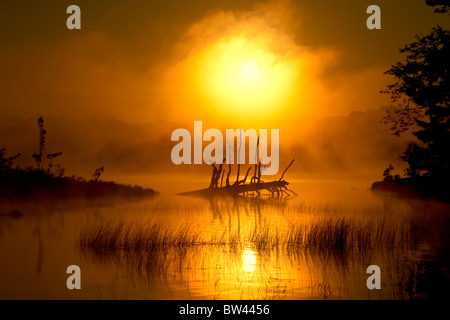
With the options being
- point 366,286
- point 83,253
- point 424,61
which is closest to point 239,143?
point 424,61

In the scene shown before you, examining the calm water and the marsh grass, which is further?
the marsh grass

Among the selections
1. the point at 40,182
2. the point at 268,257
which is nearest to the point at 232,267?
the point at 268,257

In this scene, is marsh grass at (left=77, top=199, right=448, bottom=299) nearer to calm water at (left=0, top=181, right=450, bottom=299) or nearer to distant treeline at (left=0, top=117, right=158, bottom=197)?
calm water at (left=0, top=181, right=450, bottom=299)

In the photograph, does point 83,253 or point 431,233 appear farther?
point 431,233

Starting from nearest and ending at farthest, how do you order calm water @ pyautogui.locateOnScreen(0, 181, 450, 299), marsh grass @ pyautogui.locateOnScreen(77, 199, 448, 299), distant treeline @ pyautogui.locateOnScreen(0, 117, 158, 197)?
calm water @ pyautogui.locateOnScreen(0, 181, 450, 299)
marsh grass @ pyautogui.locateOnScreen(77, 199, 448, 299)
distant treeline @ pyautogui.locateOnScreen(0, 117, 158, 197)

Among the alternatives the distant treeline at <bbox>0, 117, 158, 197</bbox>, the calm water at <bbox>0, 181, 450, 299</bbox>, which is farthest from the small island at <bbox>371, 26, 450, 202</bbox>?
the distant treeline at <bbox>0, 117, 158, 197</bbox>

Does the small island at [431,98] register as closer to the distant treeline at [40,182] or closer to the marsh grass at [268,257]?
the marsh grass at [268,257]

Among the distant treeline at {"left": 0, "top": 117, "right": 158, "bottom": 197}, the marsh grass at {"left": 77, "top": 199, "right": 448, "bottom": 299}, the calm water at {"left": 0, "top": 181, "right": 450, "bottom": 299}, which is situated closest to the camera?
the calm water at {"left": 0, "top": 181, "right": 450, "bottom": 299}
